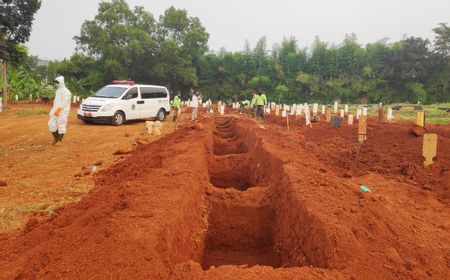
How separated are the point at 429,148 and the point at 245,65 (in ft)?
127

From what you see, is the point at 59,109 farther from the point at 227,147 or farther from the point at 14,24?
the point at 227,147

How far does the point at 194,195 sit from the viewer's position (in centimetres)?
578

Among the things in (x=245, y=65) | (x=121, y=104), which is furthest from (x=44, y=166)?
(x=245, y=65)

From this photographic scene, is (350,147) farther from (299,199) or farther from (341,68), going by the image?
(341,68)

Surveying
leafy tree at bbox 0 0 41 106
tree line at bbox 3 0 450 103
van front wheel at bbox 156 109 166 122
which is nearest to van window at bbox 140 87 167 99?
van front wheel at bbox 156 109 166 122

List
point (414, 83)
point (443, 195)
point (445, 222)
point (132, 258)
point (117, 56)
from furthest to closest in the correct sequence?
point (414, 83)
point (117, 56)
point (443, 195)
point (445, 222)
point (132, 258)

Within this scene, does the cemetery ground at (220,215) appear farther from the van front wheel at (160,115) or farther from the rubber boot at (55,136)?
the van front wheel at (160,115)

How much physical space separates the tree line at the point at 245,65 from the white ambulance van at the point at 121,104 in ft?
62.5

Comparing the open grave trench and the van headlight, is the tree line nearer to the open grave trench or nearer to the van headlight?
the van headlight

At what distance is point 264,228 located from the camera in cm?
623

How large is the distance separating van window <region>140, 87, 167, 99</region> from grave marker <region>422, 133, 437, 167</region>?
11.7 meters

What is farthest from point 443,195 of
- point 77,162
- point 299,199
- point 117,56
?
point 117,56

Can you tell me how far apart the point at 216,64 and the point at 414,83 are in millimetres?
22170

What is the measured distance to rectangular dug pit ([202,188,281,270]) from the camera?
5840 millimetres
